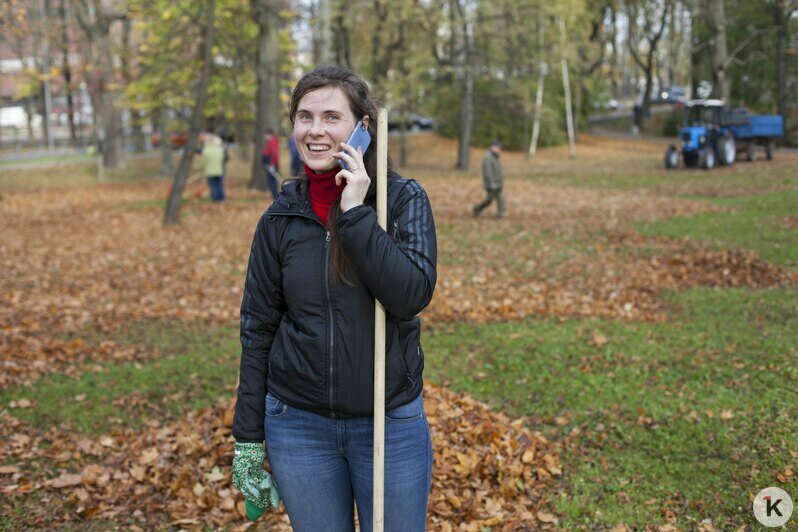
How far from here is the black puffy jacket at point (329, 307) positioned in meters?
2.49

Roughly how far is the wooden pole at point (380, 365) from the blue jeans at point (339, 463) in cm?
7

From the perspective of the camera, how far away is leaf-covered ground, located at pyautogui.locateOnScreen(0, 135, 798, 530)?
200 inches

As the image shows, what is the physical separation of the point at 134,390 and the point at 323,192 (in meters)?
5.33

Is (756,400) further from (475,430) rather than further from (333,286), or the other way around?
(333,286)

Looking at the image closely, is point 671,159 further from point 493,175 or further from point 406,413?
point 406,413

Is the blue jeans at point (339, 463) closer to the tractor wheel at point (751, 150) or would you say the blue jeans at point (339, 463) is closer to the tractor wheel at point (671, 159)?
the tractor wheel at point (671, 159)

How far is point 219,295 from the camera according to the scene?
11.0 meters

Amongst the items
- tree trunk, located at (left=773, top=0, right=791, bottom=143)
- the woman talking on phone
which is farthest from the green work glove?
tree trunk, located at (left=773, top=0, right=791, bottom=143)

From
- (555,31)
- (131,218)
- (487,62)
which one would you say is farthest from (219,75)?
(555,31)

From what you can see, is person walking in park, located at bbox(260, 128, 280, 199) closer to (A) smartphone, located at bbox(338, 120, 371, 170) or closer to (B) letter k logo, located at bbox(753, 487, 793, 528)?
(B) letter k logo, located at bbox(753, 487, 793, 528)

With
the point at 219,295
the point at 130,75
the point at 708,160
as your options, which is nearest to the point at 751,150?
the point at 708,160

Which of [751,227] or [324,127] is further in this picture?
[751,227]

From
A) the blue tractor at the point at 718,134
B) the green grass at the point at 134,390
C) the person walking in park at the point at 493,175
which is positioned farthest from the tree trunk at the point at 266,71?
the green grass at the point at 134,390

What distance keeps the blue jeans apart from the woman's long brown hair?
500mm
